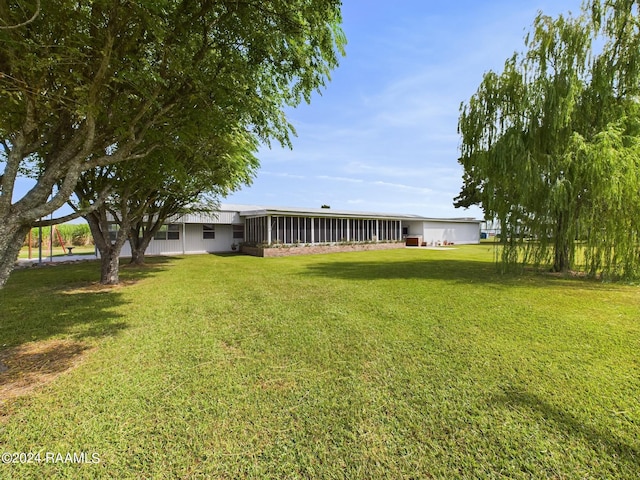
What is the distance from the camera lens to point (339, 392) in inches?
119

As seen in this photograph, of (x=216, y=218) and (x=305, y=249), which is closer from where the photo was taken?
(x=305, y=249)

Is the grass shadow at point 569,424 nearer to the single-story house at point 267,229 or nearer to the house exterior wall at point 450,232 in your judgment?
the single-story house at point 267,229

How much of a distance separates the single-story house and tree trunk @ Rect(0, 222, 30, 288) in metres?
14.2

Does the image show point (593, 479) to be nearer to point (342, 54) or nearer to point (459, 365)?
point (459, 365)

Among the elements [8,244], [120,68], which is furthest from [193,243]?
[8,244]

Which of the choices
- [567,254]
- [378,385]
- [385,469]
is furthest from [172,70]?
[567,254]

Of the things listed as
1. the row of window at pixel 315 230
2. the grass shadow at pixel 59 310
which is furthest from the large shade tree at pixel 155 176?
the row of window at pixel 315 230

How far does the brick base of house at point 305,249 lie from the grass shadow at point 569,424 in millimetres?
15870

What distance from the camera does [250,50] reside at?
5129mm

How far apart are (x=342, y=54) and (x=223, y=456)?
22.1 ft

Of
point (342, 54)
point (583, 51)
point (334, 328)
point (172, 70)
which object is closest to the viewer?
point (172, 70)

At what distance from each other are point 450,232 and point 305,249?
19221 millimetres

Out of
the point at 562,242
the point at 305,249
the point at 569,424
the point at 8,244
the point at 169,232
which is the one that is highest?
the point at 169,232

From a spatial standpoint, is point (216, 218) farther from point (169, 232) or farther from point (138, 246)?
point (138, 246)
